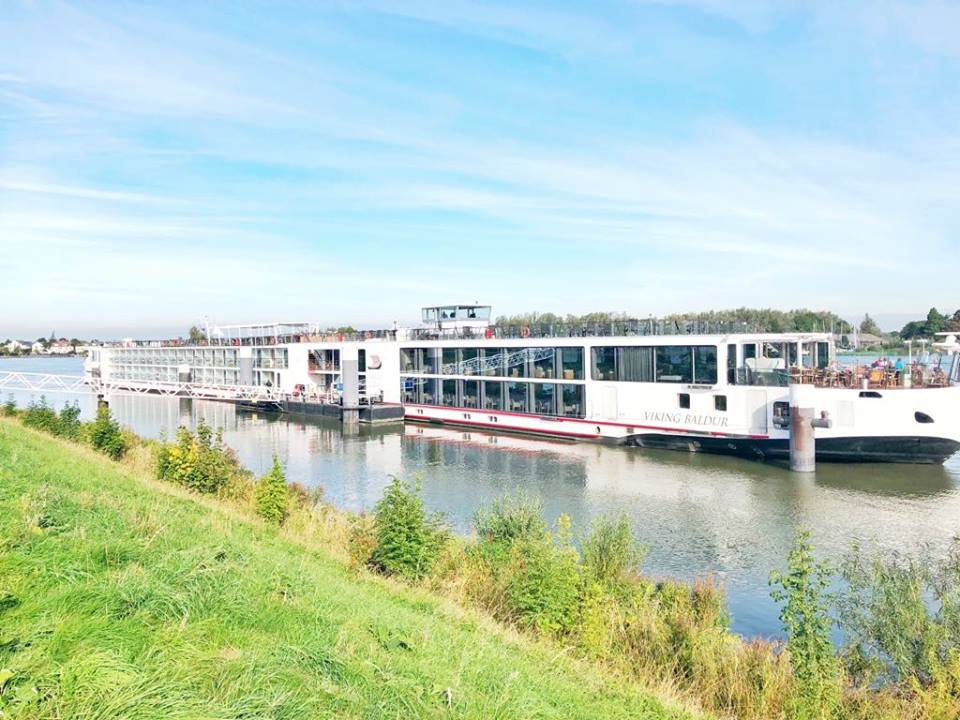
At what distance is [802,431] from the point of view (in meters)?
→ 27.1

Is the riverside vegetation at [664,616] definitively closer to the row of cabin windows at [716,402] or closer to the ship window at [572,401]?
the row of cabin windows at [716,402]

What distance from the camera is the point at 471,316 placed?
Result: 4956 cm

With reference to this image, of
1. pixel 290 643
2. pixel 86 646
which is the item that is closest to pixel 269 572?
pixel 290 643

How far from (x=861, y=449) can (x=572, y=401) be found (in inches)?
532

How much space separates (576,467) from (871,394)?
1119 centimetres

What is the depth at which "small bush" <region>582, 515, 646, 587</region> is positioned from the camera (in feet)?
40.6

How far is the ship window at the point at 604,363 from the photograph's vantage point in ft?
115

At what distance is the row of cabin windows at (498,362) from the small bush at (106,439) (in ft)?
69.2

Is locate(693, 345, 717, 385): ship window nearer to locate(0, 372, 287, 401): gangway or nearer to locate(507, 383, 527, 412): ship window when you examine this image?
locate(507, 383, 527, 412): ship window

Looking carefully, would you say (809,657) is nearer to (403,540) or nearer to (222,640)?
(403,540)

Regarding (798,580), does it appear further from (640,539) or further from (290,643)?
(640,539)

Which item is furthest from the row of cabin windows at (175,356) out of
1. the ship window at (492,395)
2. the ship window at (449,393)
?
the ship window at (492,395)

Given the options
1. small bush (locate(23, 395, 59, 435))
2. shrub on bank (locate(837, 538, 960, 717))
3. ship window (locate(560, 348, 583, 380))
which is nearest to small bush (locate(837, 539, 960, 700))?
shrub on bank (locate(837, 538, 960, 717))

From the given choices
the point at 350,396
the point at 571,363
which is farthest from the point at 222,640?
the point at 350,396
